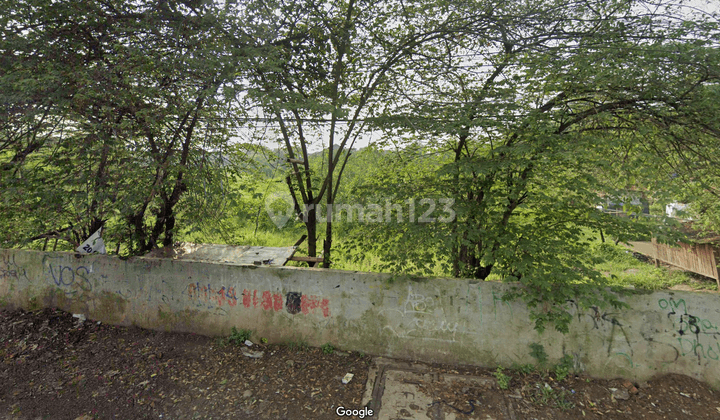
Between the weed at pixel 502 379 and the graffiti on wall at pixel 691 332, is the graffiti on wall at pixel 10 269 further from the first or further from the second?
the graffiti on wall at pixel 691 332

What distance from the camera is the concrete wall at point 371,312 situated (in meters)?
3.56

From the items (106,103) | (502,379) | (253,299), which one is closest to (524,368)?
(502,379)


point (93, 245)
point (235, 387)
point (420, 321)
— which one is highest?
point (93, 245)

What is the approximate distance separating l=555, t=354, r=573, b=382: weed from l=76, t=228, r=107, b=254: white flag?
20.9ft

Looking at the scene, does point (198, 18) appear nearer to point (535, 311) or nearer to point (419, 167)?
point (419, 167)

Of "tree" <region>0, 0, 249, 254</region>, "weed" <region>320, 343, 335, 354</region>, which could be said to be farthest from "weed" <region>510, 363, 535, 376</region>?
"tree" <region>0, 0, 249, 254</region>

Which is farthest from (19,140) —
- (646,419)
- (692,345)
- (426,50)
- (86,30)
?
(692,345)

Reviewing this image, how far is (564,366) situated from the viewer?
12.3ft

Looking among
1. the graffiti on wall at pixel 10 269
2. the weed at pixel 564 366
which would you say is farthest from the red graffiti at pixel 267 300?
the graffiti on wall at pixel 10 269

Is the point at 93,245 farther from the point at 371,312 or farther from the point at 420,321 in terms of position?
the point at 420,321

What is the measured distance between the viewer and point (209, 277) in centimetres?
448

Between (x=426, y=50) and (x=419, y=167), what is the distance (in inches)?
82.4

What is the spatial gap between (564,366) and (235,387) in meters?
3.85

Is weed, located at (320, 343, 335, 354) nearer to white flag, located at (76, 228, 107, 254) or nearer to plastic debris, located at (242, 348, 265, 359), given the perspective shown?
plastic debris, located at (242, 348, 265, 359)
